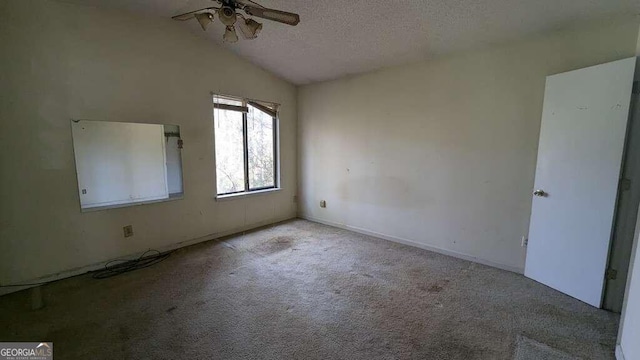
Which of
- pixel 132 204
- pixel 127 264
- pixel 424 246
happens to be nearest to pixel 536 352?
pixel 424 246

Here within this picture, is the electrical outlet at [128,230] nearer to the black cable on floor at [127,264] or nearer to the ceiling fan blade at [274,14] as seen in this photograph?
the black cable on floor at [127,264]

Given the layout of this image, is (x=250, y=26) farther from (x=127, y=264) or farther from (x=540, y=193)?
(x=540, y=193)

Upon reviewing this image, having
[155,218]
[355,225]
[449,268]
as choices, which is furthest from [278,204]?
[449,268]

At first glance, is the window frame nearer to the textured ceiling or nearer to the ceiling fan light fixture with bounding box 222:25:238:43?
the textured ceiling

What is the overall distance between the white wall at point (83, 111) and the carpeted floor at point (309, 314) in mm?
447

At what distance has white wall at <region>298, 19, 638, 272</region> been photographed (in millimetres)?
2611

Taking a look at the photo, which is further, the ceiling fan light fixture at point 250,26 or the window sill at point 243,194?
the window sill at point 243,194

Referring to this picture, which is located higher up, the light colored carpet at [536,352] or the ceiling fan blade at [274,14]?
the ceiling fan blade at [274,14]

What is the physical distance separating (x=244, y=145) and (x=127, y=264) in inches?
82.8

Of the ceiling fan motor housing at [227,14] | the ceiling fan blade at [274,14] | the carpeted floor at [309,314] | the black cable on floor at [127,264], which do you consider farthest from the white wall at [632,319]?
the black cable on floor at [127,264]

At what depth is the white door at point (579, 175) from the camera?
6.94 feet

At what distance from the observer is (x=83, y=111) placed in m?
2.69

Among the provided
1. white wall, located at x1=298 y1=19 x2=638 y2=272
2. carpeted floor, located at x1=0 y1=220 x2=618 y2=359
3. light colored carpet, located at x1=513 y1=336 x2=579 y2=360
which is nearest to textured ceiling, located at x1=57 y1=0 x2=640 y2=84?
white wall, located at x1=298 y1=19 x2=638 y2=272

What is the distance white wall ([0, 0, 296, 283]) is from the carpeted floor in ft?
1.47
